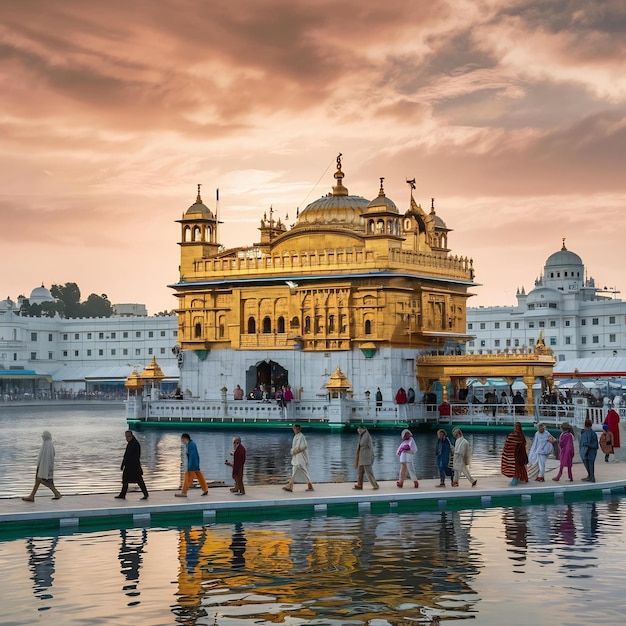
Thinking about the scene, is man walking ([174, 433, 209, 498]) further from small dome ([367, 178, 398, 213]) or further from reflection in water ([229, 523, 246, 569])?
small dome ([367, 178, 398, 213])

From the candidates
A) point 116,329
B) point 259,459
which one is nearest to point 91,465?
point 259,459

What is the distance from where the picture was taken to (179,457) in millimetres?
41750

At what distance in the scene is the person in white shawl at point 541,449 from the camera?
2761 centimetres

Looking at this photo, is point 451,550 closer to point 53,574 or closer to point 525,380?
point 53,574

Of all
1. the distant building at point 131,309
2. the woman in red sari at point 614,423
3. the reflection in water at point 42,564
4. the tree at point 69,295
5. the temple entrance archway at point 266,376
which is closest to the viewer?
the reflection in water at point 42,564

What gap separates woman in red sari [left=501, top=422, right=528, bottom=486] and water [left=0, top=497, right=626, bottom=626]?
3206mm

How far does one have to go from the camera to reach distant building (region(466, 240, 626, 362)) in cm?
12450

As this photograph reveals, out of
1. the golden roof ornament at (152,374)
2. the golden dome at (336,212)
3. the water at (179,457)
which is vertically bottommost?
the water at (179,457)

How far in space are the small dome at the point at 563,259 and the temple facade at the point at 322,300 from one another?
268ft

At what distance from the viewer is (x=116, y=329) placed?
449ft

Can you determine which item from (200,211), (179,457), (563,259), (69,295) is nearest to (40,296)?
(69,295)

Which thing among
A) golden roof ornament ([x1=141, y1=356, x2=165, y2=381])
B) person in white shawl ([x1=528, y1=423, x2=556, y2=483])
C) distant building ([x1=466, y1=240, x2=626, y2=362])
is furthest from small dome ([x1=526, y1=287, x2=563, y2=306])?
person in white shawl ([x1=528, y1=423, x2=556, y2=483])

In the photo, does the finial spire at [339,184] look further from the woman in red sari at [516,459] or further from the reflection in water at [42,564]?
the reflection in water at [42,564]

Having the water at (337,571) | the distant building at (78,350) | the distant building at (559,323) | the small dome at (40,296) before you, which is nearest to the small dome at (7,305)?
the distant building at (78,350)
